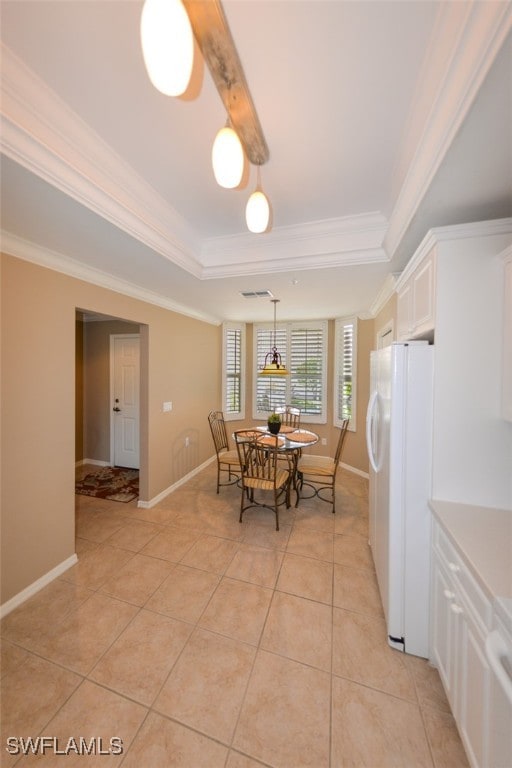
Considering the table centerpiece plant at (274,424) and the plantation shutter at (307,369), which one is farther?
the plantation shutter at (307,369)

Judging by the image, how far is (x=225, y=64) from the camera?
107 cm

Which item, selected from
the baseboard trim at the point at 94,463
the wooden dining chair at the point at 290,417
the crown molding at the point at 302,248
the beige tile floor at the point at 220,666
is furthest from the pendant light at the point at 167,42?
the baseboard trim at the point at 94,463

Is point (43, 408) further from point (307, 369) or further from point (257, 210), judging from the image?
point (307, 369)

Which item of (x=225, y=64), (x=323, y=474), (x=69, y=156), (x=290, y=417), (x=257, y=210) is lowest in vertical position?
(x=323, y=474)

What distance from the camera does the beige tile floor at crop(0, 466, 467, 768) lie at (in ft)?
4.08

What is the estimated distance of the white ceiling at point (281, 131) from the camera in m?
0.97

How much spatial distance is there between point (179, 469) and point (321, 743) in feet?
10.2

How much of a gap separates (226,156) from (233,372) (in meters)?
4.50

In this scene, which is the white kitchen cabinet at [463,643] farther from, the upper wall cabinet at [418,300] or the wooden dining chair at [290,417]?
the wooden dining chair at [290,417]

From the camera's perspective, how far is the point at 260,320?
5.28 metres

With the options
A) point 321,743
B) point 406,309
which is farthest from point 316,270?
point 321,743

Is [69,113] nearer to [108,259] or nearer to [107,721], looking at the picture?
[108,259]

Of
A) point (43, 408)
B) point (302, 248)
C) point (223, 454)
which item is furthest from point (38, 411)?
point (302, 248)

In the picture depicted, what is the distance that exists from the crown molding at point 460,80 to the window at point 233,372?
163 inches
